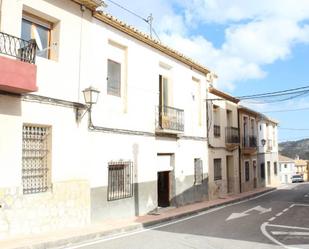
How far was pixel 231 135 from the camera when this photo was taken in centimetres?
2755

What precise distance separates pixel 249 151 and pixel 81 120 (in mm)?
21131

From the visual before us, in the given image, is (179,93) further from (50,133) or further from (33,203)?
(33,203)

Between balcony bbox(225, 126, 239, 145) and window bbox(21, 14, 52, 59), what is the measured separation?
16443mm

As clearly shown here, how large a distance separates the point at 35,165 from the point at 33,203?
100 centimetres

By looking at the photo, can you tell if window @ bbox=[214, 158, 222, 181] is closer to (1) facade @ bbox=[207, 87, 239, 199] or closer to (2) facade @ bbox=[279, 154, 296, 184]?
(1) facade @ bbox=[207, 87, 239, 199]

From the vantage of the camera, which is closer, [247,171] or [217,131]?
[217,131]

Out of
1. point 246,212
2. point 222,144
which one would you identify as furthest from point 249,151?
point 246,212

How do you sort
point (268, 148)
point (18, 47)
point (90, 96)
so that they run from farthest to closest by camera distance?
1. point (268, 148)
2. point (90, 96)
3. point (18, 47)

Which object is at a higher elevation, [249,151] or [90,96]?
[90,96]

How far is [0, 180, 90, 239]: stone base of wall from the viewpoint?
10.3 metres

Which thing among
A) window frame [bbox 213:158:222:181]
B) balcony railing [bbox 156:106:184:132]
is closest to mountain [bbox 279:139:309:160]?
window frame [bbox 213:158:222:181]

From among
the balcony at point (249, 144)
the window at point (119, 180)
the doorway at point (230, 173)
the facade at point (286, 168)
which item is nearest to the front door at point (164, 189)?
the window at point (119, 180)

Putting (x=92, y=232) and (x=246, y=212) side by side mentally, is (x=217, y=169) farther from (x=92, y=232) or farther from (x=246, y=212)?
(x=92, y=232)

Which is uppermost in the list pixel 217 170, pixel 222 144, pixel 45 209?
pixel 222 144
